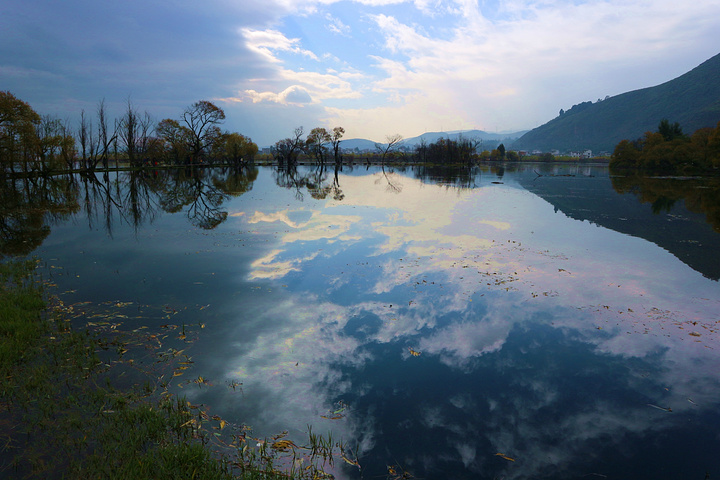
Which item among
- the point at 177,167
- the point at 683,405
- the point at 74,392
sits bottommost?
the point at 683,405

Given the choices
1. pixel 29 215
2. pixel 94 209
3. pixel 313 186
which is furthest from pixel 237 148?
pixel 29 215

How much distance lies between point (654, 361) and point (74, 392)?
10.3 metres

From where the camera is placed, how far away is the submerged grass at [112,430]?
412 cm

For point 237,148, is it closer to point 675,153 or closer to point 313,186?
point 313,186

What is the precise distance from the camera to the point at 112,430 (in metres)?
4.69

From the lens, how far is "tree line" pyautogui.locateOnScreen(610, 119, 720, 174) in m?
64.8

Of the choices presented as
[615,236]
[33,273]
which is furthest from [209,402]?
[615,236]

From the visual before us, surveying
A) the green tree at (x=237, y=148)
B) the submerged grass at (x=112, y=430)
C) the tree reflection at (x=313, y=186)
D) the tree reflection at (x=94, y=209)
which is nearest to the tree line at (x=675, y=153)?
the tree reflection at (x=313, y=186)

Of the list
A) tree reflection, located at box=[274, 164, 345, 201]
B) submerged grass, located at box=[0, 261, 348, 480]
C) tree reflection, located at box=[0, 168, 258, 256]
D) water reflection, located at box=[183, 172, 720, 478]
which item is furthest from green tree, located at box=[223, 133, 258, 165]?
submerged grass, located at box=[0, 261, 348, 480]

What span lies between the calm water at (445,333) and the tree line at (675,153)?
66863 mm

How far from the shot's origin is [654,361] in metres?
7.13

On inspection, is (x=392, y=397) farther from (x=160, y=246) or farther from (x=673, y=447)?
(x=160, y=246)

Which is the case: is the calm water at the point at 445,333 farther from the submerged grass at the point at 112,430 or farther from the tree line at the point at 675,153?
the tree line at the point at 675,153

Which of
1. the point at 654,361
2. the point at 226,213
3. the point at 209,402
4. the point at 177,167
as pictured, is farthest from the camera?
the point at 177,167
